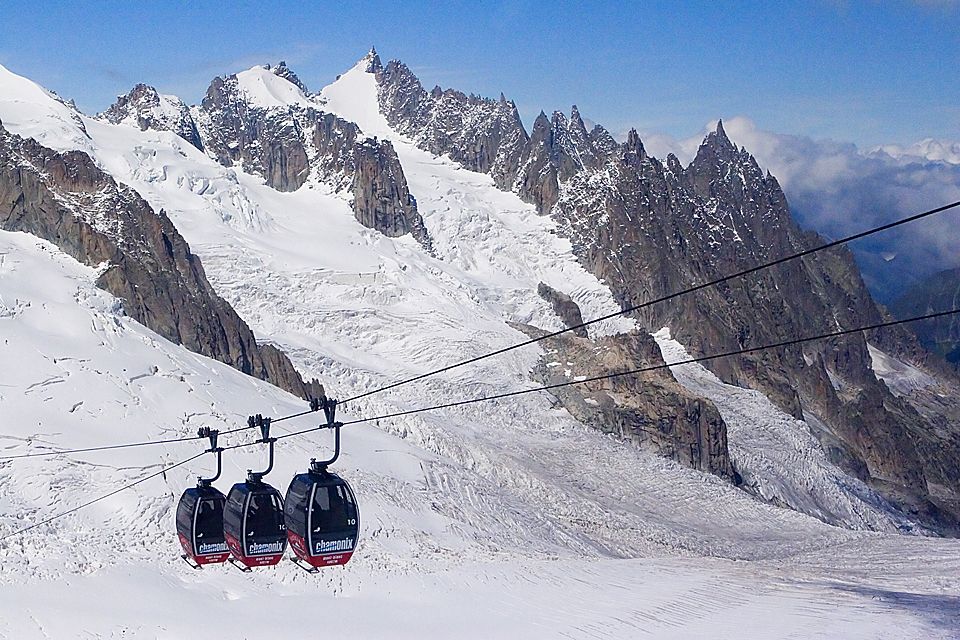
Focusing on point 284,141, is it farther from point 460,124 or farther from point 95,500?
point 95,500

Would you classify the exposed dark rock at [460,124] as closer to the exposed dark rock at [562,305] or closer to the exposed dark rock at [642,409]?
the exposed dark rock at [562,305]

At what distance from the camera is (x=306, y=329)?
323 ft

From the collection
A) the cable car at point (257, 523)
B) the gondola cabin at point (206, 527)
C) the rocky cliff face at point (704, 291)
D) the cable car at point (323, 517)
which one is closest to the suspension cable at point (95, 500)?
the gondola cabin at point (206, 527)

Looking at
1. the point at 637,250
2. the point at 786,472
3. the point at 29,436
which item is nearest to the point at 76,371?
the point at 29,436

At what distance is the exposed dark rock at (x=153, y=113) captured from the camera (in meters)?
146

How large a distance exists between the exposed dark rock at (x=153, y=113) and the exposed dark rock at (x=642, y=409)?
2666 inches

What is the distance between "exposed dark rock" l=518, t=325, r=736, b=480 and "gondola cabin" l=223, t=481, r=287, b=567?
6289cm

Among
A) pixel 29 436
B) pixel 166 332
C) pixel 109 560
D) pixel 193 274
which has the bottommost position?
pixel 109 560

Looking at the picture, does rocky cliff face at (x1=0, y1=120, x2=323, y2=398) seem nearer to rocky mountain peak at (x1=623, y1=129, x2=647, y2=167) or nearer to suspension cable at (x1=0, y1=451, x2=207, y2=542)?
suspension cable at (x1=0, y1=451, x2=207, y2=542)

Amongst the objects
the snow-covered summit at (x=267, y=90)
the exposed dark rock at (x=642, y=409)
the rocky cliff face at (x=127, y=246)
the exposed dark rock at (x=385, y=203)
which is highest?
the snow-covered summit at (x=267, y=90)

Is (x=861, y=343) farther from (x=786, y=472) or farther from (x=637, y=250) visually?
(x=786, y=472)

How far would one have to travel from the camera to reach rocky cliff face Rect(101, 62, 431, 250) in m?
128

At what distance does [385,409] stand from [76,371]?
33.6 m

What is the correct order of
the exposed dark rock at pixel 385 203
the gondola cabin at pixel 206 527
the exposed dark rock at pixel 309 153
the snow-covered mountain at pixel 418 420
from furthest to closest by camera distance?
the exposed dark rock at pixel 309 153 < the exposed dark rock at pixel 385 203 < the snow-covered mountain at pixel 418 420 < the gondola cabin at pixel 206 527
